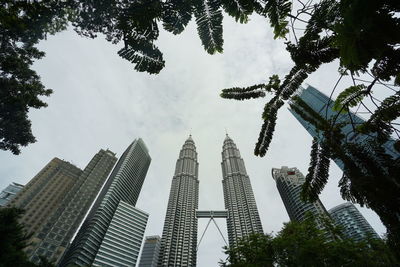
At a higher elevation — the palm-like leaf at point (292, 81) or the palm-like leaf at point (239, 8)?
the palm-like leaf at point (239, 8)

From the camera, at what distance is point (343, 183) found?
1.93 meters

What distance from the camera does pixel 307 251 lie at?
9.27 metres

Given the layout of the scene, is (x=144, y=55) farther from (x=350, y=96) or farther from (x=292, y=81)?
(x=350, y=96)

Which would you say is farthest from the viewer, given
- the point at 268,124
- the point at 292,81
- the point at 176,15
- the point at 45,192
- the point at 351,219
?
the point at 45,192

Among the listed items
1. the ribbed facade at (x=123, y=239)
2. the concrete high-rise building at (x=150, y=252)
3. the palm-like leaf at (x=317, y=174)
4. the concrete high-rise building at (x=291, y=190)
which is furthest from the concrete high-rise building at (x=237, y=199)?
the palm-like leaf at (x=317, y=174)

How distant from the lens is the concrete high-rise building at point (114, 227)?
8569cm

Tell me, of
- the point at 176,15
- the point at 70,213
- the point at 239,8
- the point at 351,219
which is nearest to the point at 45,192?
the point at 70,213

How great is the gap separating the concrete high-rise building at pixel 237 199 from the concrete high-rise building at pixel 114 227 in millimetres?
54490

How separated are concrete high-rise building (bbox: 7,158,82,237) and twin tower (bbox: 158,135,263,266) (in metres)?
55.8

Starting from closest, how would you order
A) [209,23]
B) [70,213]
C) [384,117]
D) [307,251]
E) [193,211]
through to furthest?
[384,117]
[209,23]
[307,251]
[70,213]
[193,211]

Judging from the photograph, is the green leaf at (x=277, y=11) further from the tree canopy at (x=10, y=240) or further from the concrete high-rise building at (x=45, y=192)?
the concrete high-rise building at (x=45, y=192)

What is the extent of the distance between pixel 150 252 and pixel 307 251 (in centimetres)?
17830

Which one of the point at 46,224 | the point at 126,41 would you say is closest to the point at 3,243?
the point at 126,41

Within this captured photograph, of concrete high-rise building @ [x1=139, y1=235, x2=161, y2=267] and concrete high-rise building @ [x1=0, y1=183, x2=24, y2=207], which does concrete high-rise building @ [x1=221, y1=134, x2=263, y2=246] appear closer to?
concrete high-rise building @ [x1=139, y1=235, x2=161, y2=267]
